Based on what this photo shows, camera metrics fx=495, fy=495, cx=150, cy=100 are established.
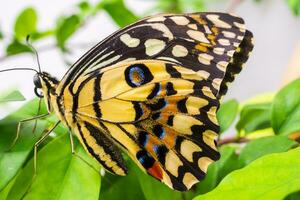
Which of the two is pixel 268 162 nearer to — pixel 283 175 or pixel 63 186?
pixel 283 175

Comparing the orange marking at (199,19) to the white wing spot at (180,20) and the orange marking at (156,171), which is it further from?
the orange marking at (156,171)

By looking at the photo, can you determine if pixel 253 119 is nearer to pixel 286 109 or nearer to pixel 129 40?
pixel 286 109

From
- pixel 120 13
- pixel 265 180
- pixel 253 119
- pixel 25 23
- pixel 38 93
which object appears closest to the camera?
pixel 265 180

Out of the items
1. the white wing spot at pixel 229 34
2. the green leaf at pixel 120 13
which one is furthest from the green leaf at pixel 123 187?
the green leaf at pixel 120 13

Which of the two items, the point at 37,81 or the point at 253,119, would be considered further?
the point at 253,119

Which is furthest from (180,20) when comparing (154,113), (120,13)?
(120,13)

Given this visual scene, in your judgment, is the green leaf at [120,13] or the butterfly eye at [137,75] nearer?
the butterfly eye at [137,75]

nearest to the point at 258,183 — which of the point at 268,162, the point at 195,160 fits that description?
the point at 268,162
